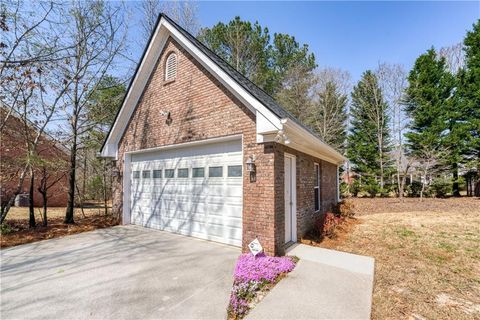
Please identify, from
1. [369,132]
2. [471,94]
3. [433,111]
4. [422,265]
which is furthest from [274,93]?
[422,265]

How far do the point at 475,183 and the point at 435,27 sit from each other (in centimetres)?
1696

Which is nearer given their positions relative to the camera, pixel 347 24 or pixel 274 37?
pixel 347 24

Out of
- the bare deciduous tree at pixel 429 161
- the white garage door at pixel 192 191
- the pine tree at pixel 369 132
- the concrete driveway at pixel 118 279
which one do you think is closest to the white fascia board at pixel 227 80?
the white garage door at pixel 192 191

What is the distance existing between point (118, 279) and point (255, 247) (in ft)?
8.85

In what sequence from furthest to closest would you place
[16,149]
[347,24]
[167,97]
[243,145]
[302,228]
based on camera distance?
[347,24] → [16,149] → [167,97] → [302,228] → [243,145]

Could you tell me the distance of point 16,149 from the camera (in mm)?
9117

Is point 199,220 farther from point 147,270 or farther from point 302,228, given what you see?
point 302,228

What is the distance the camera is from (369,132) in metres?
23.6

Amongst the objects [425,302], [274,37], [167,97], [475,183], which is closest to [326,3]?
[167,97]

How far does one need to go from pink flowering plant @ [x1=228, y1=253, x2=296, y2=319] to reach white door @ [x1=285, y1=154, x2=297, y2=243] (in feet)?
4.09

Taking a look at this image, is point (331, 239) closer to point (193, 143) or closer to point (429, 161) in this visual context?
point (193, 143)

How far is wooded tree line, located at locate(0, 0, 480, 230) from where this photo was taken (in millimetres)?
8742

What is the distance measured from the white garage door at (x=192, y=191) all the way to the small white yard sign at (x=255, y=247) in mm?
983

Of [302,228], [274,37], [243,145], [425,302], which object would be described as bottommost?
[425,302]
